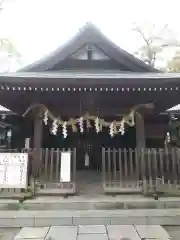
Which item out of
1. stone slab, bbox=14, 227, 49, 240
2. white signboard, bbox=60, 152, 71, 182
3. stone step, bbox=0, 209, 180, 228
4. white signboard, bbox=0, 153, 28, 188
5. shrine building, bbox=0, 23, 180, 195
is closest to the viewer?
stone slab, bbox=14, 227, 49, 240

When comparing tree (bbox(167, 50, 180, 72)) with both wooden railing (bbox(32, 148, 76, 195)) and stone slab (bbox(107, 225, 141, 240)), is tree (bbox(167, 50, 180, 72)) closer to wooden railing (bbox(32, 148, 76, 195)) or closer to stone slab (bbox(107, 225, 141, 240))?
wooden railing (bbox(32, 148, 76, 195))

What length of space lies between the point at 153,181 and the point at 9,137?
7736 mm

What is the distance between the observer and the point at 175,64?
24625 millimetres

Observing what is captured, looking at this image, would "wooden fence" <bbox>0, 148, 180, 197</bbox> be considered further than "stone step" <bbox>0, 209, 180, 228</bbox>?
Yes

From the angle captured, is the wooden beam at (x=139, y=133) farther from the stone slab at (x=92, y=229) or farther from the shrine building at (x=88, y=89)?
the stone slab at (x=92, y=229)

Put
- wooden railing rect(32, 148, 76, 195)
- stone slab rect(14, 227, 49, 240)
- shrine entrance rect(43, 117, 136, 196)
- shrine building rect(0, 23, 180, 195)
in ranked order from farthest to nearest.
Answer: shrine entrance rect(43, 117, 136, 196), shrine building rect(0, 23, 180, 195), wooden railing rect(32, 148, 76, 195), stone slab rect(14, 227, 49, 240)

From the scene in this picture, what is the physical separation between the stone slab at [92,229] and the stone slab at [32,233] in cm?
77

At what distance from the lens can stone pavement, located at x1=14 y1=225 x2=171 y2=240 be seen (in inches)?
213

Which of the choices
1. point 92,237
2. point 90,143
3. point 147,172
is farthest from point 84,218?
point 90,143

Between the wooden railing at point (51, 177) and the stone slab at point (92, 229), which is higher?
the wooden railing at point (51, 177)

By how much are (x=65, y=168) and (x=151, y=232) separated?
2.83 m

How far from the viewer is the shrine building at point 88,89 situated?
26.0 ft

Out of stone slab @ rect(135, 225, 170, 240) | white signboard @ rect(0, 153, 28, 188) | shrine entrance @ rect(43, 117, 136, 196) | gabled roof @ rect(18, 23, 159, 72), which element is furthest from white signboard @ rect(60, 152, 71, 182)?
shrine entrance @ rect(43, 117, 136, 196)

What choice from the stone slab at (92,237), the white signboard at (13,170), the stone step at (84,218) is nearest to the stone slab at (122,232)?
the stone slab at (92,237)
